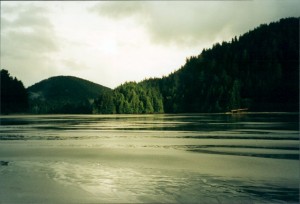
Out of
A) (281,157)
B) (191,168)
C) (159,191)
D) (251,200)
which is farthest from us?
(281,157)

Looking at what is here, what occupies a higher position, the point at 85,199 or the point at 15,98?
the point at 15,98

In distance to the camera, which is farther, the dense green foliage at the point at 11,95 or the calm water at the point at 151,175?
the dense green foliage at the point at 11,95

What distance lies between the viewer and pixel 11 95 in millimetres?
153250

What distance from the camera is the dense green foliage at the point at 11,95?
492ft

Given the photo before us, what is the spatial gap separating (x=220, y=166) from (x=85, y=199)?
853 cm

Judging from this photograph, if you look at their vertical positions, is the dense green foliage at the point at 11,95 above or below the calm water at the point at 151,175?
above

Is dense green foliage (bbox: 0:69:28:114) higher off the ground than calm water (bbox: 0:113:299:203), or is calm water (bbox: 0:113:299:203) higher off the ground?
dense green foliage (bbox: 0:69:28:114)

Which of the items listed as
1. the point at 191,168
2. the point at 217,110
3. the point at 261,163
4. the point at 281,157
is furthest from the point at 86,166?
the point at 217,110

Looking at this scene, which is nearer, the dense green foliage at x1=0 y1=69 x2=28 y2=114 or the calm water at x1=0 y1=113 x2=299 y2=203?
the calm water at x1=0 y1=113 x2=299 y2=203

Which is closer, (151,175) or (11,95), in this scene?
(151,175)

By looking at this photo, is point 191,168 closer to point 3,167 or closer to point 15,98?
point 3,167

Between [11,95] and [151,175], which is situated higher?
[11,95]

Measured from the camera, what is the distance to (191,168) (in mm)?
18844

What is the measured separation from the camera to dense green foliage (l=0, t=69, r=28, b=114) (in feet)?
492
